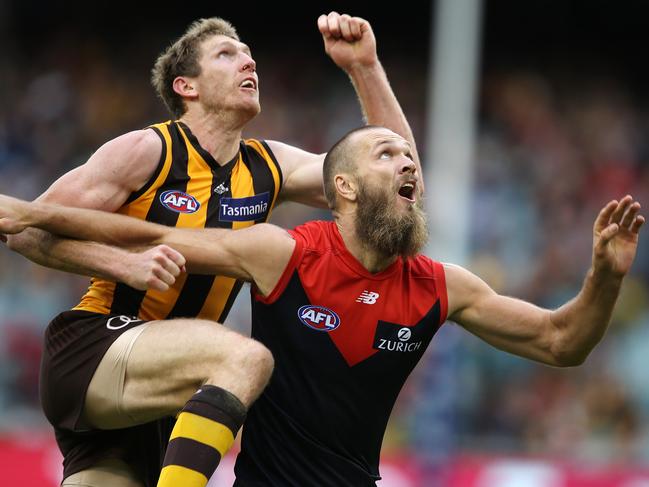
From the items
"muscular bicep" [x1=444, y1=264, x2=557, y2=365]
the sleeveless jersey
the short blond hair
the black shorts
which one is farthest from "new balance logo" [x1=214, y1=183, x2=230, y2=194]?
"muscular bicep" [x1=444, y1=264, x2=557, y2=365]

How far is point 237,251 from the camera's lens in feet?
17.6

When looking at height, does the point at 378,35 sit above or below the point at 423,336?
above

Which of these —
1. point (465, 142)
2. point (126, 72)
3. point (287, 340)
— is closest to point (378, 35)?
point (126, 72)

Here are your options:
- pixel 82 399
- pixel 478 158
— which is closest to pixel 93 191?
pixel 82 399

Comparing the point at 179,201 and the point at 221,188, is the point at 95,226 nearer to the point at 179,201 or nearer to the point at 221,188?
the point at 179,201

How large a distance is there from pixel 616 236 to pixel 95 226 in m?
2.33

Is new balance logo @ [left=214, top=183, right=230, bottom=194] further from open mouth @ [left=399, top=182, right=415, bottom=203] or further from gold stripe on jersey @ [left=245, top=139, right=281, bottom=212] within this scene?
open mouth @ [left=399, top=182, right=415, bottom=203]

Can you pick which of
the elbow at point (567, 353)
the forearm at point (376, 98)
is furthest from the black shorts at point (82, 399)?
the elbow at point (567, 353)

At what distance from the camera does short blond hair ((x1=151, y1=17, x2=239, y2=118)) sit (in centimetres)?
634

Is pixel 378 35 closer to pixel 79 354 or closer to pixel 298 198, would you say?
pixel 298 198

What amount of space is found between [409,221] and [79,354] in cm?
161

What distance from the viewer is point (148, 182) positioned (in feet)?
18.6

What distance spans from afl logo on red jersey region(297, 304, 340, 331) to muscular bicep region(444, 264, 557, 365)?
0.57 metres

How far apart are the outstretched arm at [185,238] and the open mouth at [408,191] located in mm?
669
